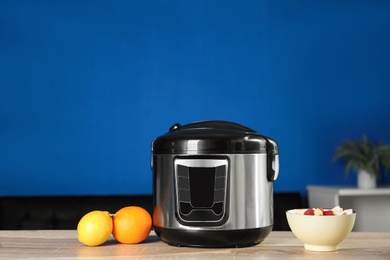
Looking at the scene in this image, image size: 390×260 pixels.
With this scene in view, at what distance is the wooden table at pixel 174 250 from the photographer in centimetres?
109

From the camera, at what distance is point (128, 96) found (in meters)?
3.02

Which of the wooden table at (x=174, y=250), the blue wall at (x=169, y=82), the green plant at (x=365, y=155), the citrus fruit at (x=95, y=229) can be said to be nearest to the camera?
the wooden table at (x=174, y=250)

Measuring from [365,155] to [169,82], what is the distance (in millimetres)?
1061

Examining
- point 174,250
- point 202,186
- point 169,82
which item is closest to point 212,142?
point 202,186

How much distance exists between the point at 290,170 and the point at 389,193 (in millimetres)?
Answer: 541

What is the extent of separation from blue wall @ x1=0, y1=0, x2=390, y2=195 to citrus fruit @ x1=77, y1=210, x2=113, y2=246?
1779 mm

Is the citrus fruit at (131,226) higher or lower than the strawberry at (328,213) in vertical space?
lower

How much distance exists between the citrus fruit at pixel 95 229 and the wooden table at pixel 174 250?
16 millimetres

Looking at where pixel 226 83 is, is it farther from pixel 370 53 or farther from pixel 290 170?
pixel 370 53

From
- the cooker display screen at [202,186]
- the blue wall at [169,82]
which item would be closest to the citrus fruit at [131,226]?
the cooker display screen at [202,186]

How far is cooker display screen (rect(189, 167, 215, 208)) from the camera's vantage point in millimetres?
1175

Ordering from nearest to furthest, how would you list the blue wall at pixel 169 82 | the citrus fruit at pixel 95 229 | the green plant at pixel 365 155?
the citrus fruit at pixel 95 229 → the green plant at pixel 365 155 → the blue wall at pixel 169 82

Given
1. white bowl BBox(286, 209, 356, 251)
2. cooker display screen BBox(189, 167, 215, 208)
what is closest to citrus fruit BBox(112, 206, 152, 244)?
cooker display screen BBox(189, 167, 215, 208)

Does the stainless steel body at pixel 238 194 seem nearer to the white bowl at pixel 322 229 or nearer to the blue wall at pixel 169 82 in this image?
the white bowl at pixel 322 229
